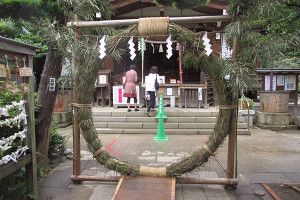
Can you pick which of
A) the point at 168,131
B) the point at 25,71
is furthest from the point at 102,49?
the point at 168,131

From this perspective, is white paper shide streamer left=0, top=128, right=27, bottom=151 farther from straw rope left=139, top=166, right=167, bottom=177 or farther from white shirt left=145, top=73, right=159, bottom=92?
white shirt left=145, top=73, right=159, bottom=92

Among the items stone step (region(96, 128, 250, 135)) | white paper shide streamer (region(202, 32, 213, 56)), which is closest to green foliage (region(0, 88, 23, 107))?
white paper shide streamer (region(202, 32, 213, 56))

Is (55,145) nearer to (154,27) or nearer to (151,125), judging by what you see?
(154,27)

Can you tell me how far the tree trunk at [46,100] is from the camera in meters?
6.61

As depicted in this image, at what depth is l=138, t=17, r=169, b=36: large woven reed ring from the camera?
5316mm

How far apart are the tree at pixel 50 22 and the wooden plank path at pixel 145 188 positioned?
2.21 meters

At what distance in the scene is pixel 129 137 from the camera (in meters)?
10.7

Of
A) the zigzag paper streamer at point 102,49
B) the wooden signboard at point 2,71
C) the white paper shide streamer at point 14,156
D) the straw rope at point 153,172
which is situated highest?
the zigzag paper streamer at point 102,49

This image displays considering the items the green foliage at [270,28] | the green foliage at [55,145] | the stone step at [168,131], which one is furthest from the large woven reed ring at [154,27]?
the stone step at [168,131]

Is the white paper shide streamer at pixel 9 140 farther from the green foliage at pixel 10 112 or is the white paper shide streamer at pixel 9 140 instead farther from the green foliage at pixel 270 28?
the green foliage at pixel 270 28

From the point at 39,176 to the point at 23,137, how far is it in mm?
1656

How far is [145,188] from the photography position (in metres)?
5.24

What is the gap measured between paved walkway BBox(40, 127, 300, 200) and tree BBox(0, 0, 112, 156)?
120 centimetres

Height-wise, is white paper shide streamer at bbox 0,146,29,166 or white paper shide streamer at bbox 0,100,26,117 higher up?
white paper shide streamer at bbox 0,100,26,117
